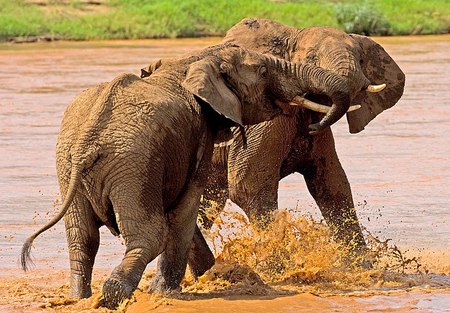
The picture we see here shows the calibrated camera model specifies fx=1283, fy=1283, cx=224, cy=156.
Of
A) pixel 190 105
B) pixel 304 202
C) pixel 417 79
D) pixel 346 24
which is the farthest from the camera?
pixel 346 24

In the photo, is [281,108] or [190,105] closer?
[190,105]

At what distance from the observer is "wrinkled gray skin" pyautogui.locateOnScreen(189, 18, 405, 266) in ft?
29.7

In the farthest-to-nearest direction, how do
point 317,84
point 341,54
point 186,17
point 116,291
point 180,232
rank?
point 186,17 < point 341,54 < point 317,84 < point 180,232 < point 116,291

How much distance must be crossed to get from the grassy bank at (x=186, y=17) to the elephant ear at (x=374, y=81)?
27.9 meters

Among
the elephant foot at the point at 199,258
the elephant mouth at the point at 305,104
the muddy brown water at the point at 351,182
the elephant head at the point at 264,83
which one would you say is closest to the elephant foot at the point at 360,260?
the muddy brown water at the point at 351,182

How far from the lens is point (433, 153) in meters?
14.9

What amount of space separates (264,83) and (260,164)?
4.47 ft

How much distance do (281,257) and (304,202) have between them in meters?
3.35

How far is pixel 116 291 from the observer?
22.7ft

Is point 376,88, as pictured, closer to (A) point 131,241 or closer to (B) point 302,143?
(B) point 302,143

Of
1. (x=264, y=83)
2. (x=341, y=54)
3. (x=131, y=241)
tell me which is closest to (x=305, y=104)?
(x=264, y=83)

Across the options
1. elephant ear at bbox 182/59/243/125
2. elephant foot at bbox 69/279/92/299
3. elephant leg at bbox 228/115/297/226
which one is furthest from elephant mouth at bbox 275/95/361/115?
elephant foot at bbox 69/279/92/299

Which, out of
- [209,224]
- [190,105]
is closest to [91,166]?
[190,105]

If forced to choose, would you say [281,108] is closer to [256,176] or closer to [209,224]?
[256,176]
